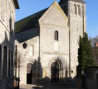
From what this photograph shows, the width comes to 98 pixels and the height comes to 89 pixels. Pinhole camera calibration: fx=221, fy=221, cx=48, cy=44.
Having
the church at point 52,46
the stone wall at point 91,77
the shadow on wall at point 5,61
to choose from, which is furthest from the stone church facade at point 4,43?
the church at point 52,46

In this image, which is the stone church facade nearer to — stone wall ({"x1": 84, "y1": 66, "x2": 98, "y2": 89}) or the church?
stone wall ({"x1": 84, "y1": 66, "x2": 98, "y2": 89})

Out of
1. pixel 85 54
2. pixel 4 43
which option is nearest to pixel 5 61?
pixel 4 43

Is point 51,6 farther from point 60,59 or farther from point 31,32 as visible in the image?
point 60,59

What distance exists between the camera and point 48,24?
39.9m

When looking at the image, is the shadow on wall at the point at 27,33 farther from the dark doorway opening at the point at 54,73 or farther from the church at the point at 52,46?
the dark doorway opening at the point at 54,73

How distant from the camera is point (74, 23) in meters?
42.9

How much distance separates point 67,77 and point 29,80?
7.00m

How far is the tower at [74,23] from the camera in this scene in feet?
134

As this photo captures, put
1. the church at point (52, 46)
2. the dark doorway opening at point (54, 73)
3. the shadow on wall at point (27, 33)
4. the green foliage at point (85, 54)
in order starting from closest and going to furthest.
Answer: the green foliage at point (85, 54)
the church at point (52, 46)
the dark doorway opening at point (54, 73)
the shadow on wall at point (27, 33)

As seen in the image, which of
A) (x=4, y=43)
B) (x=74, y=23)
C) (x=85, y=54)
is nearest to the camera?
(x=4, y=43)

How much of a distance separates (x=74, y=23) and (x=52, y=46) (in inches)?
274

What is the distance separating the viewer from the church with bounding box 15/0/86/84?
3700 cm

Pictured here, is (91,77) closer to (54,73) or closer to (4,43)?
(4,43)

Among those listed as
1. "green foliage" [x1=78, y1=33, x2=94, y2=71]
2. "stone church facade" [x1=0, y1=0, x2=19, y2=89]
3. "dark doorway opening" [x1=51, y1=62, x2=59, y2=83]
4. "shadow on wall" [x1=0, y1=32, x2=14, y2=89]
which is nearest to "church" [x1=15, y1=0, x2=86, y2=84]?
"dark doorway opening" [x1=51, y1=62, x2=59, y2=83]
